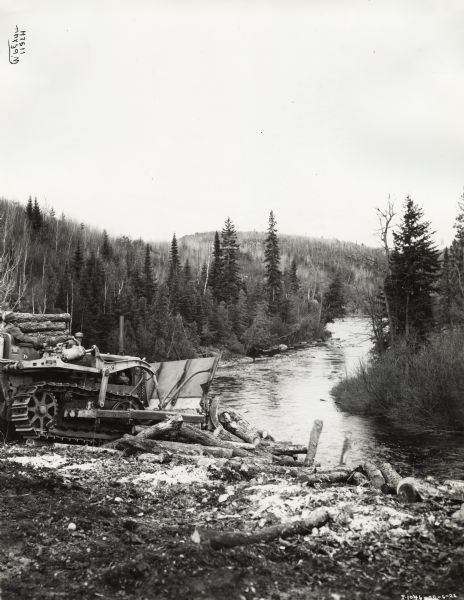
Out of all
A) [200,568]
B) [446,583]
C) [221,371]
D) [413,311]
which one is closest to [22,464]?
[200,568]

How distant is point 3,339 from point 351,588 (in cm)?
955

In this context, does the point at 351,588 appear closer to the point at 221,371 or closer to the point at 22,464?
the point at 22,464

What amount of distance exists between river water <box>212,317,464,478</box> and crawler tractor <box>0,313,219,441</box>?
5.16m

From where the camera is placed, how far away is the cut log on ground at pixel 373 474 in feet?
29.7

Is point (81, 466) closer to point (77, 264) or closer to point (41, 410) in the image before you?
point (41, 410)

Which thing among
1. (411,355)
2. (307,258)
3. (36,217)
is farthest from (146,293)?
(307,258)

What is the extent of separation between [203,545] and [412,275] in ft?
102

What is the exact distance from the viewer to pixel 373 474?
934 centimetres

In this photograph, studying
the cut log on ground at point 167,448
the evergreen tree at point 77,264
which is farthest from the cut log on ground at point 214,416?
the evergreen tree at point 77,264

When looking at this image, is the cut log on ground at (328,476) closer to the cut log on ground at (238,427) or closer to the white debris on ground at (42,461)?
the white debris on ground at (42,461)

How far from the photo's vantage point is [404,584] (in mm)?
4676

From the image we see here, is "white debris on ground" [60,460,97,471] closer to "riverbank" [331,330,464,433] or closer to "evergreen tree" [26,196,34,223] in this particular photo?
"riverbank" [331,330,464,433]

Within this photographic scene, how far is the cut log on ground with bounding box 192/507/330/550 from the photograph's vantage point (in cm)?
510

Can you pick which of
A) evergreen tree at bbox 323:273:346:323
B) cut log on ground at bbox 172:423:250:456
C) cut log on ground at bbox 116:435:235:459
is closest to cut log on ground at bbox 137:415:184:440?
cut log on ground at bbox 172:423:250:456
